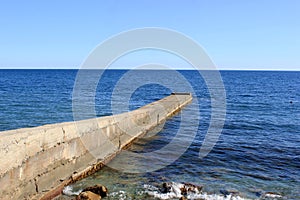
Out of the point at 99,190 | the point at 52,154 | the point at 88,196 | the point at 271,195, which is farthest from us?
the point at 271,195

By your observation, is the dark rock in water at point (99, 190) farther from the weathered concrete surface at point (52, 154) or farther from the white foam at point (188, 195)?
the white foam at point (188, 195)

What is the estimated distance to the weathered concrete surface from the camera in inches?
244

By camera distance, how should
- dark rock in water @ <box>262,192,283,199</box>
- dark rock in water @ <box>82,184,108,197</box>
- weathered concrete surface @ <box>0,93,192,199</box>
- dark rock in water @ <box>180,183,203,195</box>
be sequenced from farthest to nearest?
dark rock in water @ <box>180,183,203,195</box>, dark rock in water @ <box>262,192,283,199</box>, dark rock in water @ <box>82,184,108,197</box>, weathered concrete surface @ <box>0,93,192,199</box>

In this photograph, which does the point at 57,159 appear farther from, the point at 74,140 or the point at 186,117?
the point at 186,117

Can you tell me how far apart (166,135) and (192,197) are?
7.72 m

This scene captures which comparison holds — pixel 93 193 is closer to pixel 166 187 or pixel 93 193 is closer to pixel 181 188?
pixel 166 187

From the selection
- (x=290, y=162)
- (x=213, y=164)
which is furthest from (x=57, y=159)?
(x=290, y=162)

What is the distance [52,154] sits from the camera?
7484mm

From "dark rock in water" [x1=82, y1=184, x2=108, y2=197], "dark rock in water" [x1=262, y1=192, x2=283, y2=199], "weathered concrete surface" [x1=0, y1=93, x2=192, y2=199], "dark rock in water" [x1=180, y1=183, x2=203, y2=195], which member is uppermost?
"weathered concrete surface" [x1=0, y1=93, x2=192, y2=199]

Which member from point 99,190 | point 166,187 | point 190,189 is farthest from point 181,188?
point 99,190

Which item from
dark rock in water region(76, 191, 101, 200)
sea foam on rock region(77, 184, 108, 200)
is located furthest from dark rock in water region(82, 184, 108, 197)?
dark rock in water region(76, 191, 101, 200)

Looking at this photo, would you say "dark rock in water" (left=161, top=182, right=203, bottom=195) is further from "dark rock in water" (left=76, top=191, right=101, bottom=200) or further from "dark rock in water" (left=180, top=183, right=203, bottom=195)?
"dark rock in water" (left=76, top=191, right=101, bottom=200)

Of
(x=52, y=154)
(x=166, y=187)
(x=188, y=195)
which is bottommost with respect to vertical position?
(x=188, y=195)

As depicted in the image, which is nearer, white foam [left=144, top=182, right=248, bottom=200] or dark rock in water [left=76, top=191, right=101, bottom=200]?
dark rock in water [left=76, top=191, right=101, bottom=200]
